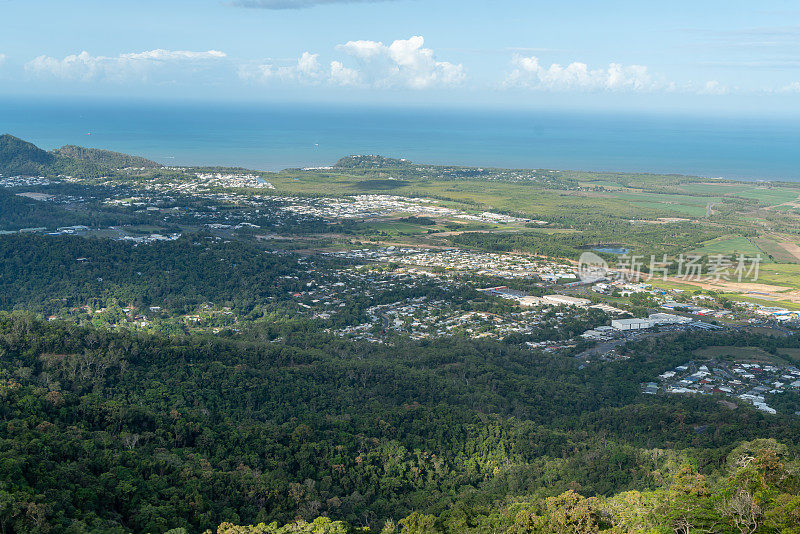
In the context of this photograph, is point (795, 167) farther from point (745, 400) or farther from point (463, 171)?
point (745, 400)

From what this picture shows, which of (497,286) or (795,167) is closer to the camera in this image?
(497,286)

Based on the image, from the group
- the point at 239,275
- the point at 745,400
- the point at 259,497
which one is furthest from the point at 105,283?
the point at 745,400

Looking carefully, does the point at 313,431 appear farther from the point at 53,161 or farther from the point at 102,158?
the point at 102,158

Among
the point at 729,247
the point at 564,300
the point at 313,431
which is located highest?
the point at 729,247

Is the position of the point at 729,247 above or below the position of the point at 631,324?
above

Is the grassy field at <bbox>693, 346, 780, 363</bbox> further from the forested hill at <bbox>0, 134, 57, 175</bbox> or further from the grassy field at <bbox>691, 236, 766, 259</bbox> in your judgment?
the forested hill at <bbox>0, 134, 57, 175</bbox>

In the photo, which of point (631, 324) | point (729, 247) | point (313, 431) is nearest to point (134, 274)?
point (313, 431)

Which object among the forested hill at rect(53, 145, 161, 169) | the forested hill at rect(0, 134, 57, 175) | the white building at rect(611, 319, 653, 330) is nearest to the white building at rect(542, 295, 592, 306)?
the white building at rect(611, 319, 653, 330)

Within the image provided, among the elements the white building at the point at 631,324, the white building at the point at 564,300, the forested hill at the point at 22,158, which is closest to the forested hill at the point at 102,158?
the forested hill at the point at 22,158
